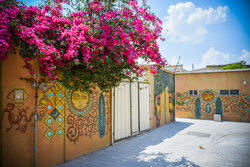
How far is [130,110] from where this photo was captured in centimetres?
792

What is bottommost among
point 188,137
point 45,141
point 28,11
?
point 188,137

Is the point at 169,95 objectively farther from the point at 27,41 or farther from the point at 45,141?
the point at 27,41

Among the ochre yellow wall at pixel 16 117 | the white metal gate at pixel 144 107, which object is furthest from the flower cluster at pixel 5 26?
the white metal gate at pixel 144 107

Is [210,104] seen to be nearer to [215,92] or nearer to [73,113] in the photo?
[215,92]

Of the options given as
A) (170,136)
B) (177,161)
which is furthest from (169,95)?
(177,161)

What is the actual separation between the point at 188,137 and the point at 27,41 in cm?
749

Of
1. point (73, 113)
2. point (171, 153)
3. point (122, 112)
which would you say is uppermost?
point (73, 113)

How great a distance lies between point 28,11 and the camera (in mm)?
3971

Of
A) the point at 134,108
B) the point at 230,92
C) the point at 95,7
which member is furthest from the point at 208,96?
the point at 95,7

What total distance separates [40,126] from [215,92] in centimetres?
1359

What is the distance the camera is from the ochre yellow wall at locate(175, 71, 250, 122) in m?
13.4

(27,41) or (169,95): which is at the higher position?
(27,41)

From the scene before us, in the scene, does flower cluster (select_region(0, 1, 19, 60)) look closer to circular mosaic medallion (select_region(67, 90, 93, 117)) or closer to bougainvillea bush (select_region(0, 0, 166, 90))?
bougainvillea bush (select_region(0, 0, 166, 90))

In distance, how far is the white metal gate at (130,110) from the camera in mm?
7090
